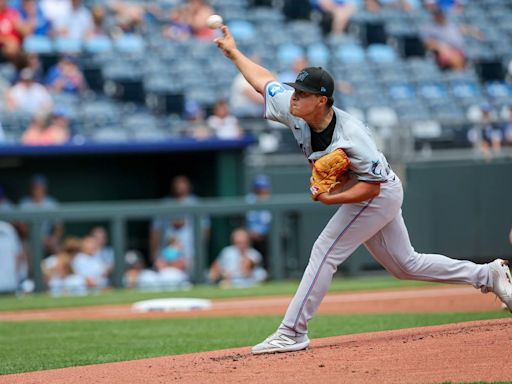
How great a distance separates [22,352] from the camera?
22.7ft

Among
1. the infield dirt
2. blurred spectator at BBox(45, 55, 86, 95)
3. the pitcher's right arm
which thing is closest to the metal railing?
blurred spectator at BBox(45, 55, 86, 95)

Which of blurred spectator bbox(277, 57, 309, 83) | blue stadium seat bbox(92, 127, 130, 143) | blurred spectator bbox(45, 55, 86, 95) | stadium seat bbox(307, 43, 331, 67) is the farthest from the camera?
stadium seat bbox(307, 43, 331, 67)

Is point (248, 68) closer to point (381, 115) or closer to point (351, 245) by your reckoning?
point (351, 245)

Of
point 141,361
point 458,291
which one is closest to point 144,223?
point 458,291

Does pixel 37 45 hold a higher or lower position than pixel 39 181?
higher

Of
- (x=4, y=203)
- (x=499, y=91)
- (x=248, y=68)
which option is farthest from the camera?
(x=499, y=91)

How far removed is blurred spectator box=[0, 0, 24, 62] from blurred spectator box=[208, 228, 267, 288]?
4.00 m

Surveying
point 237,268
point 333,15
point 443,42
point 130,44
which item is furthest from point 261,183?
point 443,42

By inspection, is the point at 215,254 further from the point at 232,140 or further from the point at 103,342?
the point at 103,342

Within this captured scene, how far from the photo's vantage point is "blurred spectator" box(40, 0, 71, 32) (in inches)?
583

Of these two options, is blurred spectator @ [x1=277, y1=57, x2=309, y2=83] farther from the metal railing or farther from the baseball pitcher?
the baseball pitcher

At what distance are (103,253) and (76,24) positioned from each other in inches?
159

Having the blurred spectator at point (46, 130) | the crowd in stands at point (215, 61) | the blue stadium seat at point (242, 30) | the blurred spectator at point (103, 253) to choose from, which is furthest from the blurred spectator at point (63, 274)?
the blue stadium seat at point (242, 30)

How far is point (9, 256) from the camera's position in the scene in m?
12.3
